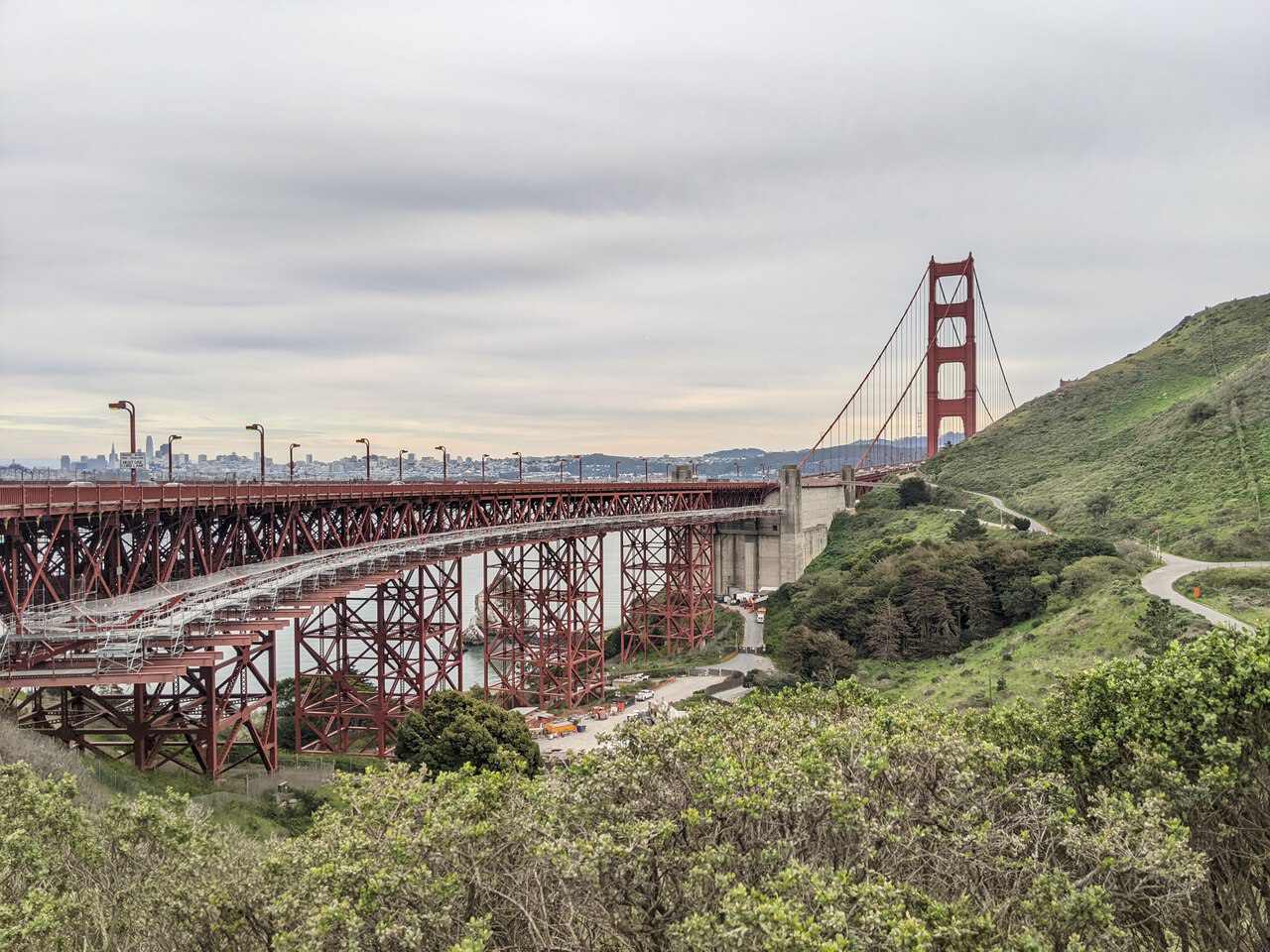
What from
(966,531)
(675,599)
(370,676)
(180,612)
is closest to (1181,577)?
(966,531)

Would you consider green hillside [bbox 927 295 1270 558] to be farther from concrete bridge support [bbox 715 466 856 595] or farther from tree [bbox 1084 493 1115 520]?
concrete bridge support [bbox 715 466 856 595]

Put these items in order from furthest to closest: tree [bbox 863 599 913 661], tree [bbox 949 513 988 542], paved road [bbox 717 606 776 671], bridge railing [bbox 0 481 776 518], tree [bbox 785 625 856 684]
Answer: tree [bbox 949 513 988 542], paved road [bbox 717 606 776 671], tree [bbox 863 599 913 661], tree [bbox 785 625 856 684], bridge railing [bbox 0 481 776 518]

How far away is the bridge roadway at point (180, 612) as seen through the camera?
1539 cm

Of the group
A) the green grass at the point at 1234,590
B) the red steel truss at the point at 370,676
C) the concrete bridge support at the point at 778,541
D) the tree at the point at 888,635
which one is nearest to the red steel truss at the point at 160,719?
the red steel truss at the point at 370,676

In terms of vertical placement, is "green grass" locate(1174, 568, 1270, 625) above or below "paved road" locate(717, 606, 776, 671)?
above

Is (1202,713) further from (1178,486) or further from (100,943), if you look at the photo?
(1178,486)

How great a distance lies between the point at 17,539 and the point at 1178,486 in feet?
151

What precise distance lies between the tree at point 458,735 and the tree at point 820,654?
1402 centimetres

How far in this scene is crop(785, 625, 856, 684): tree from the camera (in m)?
34.0

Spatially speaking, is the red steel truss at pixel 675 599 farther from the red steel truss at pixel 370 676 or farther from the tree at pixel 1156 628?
the tree at pixel 1156 628

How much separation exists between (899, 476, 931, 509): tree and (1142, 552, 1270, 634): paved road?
74.6 feet

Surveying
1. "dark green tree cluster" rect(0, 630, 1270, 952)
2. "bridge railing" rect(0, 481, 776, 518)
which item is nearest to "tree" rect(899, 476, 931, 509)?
"bridge railing" rect(0, 481, 776, 518)

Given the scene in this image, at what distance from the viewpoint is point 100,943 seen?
27.9 feet

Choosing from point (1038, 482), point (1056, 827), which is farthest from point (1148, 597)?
point (1038, 482)
